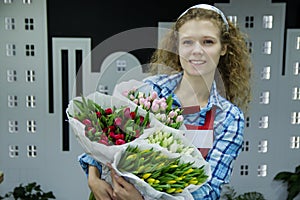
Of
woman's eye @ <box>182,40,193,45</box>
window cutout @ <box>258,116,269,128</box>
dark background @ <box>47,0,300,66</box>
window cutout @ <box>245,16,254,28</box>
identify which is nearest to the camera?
woman's eye @ <box>182,40,193,45</box>

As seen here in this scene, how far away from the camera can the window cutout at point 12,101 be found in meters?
2.34

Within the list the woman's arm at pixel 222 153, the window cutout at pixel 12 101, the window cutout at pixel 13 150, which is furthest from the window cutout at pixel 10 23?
the woman's arm at pixel 222 153

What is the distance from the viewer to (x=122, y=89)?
0.81 m

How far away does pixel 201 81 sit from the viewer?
876 mm

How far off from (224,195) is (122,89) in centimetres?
192

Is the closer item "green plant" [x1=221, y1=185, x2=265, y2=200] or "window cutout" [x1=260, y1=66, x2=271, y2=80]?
"window cutout" [x1=260, y1=66, x2=271, y2=80]

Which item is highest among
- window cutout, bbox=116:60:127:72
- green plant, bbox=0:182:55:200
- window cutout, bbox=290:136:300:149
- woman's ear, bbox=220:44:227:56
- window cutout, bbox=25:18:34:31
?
window cutout, bbox=25:18:34:31

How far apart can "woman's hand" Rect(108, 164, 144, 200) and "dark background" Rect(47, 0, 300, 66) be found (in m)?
1.61

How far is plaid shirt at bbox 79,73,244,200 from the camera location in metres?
0.82

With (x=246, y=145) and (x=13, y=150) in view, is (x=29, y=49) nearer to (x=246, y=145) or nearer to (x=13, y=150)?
(x=13, y=150)

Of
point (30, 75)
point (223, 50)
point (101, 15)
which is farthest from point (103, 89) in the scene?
point (30, 75)

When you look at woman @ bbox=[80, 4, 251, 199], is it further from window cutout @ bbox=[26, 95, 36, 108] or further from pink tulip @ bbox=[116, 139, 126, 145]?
window cutout @ bbox=[26, 95, 36, 108]

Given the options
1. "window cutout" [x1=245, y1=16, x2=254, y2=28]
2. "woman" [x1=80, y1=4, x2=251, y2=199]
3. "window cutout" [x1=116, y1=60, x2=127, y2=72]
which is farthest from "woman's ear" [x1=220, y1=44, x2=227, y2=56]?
"window cutout" [x1=245, y1=16, x2=254, y2=28]

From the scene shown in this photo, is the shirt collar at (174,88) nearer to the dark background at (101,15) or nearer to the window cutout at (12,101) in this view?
the dark background at (101,15)
